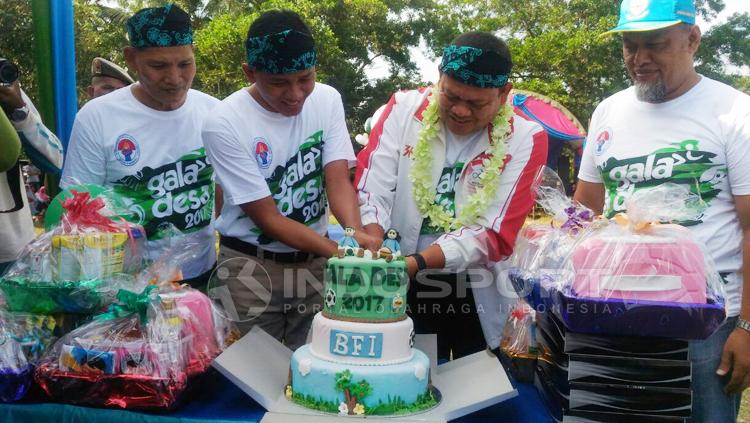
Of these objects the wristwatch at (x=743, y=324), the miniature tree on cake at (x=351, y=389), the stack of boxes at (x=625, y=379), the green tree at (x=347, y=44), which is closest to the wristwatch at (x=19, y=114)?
the miniature tree on cake at (x=351, y=389)

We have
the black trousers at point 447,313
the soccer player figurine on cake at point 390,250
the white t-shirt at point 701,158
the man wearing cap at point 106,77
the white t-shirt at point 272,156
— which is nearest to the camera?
the soccer player figurine on cake at point 390,250

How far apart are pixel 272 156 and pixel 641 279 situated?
1410mm

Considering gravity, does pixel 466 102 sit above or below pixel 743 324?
above

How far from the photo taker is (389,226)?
8.42ft

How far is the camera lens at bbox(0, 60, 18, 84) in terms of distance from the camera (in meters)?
2.43

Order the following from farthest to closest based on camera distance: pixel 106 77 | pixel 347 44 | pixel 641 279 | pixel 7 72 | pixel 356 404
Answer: pixel 347 44 < pixel 106 77 < pixel 7 72 < pixel 356 404 < pixel 641 279

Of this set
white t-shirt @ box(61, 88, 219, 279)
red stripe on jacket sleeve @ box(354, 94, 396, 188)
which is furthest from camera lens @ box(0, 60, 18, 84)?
red stripe on jacket sleeve @ box(354, 94, 396, 188)

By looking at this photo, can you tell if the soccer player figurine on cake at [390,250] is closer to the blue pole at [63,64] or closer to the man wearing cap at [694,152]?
the man wearing cap at [694,152]

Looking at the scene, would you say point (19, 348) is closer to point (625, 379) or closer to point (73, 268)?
point (73, 268)

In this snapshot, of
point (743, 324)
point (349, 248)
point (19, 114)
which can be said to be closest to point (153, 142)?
point (19, 114)

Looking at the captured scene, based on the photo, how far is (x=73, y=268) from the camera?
2.00 metres

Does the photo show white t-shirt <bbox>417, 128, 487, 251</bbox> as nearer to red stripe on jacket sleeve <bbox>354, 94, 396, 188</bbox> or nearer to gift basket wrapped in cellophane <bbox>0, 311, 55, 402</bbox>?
red stripe on jacket sleeve <bbox>354, 94, 396, 188</bbox>

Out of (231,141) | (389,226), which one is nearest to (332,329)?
(389,226)

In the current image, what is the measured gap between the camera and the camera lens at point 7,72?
2.43 m
